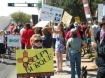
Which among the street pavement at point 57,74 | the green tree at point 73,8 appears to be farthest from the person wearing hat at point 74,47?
the green tree at point 73,8

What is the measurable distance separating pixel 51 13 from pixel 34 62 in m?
6.61

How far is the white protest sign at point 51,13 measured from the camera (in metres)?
14.0

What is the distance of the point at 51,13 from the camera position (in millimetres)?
14219

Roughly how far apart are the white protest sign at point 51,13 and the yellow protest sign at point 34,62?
6163mm

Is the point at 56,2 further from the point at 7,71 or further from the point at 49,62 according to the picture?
the point at 49,62

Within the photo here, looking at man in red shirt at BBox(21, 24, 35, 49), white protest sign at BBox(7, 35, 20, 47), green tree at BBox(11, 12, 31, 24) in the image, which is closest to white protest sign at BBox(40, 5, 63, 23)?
man in red shirt at BBox(21, 24, 35, 49)

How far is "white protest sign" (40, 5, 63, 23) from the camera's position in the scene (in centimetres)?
1404

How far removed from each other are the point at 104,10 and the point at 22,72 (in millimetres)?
4634

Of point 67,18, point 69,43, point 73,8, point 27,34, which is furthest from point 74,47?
point 73,8

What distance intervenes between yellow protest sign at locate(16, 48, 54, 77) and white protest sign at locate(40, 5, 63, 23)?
616 centimetres

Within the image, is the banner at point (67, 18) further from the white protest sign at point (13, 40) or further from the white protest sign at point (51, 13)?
the white protest sign at point (13, 40)

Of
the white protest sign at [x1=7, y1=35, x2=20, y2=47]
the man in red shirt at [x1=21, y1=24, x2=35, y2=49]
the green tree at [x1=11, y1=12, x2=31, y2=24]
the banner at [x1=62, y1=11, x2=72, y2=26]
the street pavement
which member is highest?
the banner at [x1=62, y1=11, x2=72, y2=26]

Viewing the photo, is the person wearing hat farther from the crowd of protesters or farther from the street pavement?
the street pavement

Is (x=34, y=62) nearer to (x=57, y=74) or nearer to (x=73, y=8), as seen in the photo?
(x=57, y=74)
